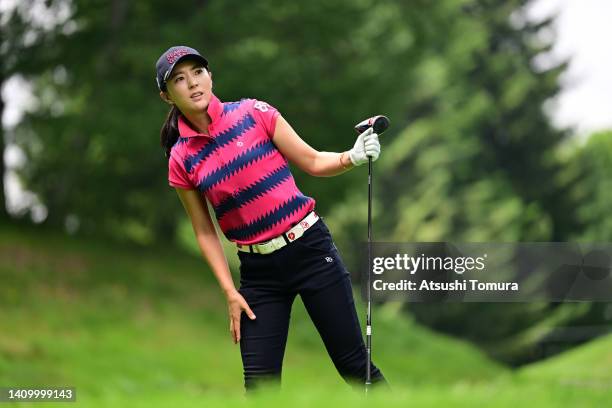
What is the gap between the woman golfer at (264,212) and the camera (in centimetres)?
505

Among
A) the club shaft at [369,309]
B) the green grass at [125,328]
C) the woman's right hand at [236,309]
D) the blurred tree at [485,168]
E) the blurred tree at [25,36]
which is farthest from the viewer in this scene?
the blurred tree at [485,168]

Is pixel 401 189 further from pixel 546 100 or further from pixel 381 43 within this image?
pixel 381 43

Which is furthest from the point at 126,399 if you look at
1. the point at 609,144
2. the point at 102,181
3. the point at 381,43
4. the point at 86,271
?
the point at 609,144

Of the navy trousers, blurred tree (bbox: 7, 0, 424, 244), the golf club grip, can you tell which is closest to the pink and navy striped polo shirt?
the navy trousers

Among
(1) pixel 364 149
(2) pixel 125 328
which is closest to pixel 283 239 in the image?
(1) pixel 364 149

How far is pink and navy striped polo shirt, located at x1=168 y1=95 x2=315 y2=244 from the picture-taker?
5051 millimetres

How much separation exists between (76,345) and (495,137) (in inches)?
1182

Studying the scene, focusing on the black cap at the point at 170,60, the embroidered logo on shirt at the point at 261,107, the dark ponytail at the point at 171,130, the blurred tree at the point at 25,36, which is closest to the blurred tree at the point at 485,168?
the blurred tree at the point at 25,36

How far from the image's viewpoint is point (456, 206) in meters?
41.8

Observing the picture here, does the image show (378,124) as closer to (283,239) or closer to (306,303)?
(283,239)

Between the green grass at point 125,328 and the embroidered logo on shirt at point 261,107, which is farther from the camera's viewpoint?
the green grass at point 125,328

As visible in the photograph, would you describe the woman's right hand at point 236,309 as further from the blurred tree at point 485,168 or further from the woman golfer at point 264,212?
the blurred tree at point 485,168

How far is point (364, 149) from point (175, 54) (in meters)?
1.02

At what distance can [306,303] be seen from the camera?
513 centimetres
